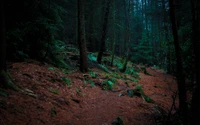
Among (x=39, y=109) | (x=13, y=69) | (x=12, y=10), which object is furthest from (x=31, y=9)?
(x=39, y=109)

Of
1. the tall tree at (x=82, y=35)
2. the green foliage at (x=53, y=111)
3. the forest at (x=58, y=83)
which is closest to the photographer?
the forest at (x=58, y=83)

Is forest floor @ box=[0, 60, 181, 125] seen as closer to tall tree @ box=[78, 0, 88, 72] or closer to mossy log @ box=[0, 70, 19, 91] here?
mossy log @ box=[0, 70, 19, 91]

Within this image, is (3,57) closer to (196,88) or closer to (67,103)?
(67,103)

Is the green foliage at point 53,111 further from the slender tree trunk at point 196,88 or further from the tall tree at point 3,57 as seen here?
the slender tree trunk at point 196,88

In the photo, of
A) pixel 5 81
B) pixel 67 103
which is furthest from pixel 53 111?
pixel 5 81

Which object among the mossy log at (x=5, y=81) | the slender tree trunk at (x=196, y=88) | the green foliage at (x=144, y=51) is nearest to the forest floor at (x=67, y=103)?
the mossy log at (x=5, y=81)

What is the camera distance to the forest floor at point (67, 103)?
469 cm

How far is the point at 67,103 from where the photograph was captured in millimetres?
6574

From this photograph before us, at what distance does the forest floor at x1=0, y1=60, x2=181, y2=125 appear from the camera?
4.69 m

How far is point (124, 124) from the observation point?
610 cm

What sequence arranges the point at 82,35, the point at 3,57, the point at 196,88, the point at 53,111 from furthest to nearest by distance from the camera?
the point at 82,35 → the point at 53,111 → the point at 3,57 → the point at 196,88

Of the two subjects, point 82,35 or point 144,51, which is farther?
point 144,51

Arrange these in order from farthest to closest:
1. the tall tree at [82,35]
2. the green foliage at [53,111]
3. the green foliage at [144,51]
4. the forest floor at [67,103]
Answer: the green foliage at [144,51] → the tall tree at [82,35] → the green foliage at [53,111] → the forest floor at [67,103]

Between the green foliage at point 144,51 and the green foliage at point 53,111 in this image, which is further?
the green foliage at point 144,51
